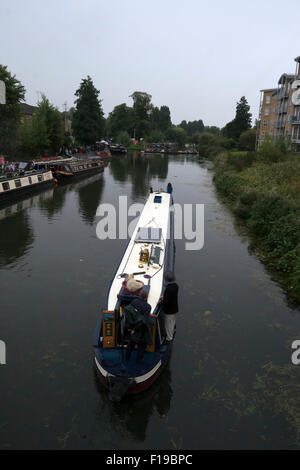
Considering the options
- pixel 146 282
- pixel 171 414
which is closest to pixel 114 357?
pixel 171 414

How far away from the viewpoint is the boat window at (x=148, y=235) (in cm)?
1262

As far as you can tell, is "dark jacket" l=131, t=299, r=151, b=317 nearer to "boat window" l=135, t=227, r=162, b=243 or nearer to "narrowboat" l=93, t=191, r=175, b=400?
"narrowboat" l=93, t=191, r=175, b=400

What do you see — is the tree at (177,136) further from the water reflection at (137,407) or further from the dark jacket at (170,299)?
the water reflection at (137,407)

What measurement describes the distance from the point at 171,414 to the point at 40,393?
3.20m

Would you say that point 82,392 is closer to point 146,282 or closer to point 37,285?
point 146,282

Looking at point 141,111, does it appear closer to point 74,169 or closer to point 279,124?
point 279,124

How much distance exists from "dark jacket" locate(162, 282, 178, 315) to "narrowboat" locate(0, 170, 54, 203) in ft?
74.0

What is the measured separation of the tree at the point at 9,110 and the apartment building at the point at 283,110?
3163cm

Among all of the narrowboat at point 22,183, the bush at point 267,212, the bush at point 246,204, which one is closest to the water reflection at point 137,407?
the bush at point 267,212

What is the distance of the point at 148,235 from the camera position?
42.2 feet

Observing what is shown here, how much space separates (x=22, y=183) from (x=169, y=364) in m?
25.8

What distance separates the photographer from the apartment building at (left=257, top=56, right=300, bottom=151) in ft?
152

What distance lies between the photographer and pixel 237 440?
6.66 metres

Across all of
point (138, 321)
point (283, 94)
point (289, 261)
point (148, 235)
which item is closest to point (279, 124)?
point (283, 94)
